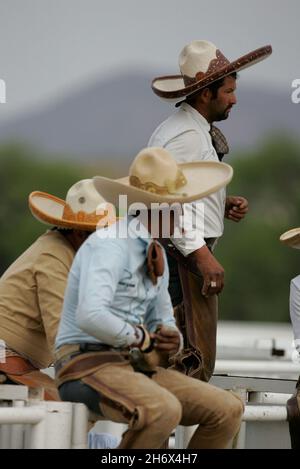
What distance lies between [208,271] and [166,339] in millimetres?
Answer: 1169

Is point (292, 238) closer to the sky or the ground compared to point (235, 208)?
closer to the ground

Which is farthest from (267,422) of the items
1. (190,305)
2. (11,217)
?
(11,217)

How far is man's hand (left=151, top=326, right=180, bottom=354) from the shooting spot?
19.3 ft

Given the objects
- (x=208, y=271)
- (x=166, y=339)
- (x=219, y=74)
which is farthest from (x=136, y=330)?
(x=219, y=74)

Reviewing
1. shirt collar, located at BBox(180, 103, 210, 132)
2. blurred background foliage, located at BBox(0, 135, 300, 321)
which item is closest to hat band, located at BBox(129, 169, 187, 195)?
shirt collar, located at BBox(180, 103, 210, 132)

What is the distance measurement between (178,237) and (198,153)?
467 mm

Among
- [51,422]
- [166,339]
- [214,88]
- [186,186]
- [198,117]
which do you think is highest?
[214,88]

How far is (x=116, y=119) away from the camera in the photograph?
165 metres

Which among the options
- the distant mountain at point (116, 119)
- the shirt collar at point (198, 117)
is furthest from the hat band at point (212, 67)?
the distant mountain at point (116, 119)

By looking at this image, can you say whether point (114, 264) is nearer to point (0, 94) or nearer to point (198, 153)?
point (198, 153)

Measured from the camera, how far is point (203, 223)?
285 inches

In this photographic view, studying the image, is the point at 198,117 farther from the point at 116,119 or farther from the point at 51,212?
the point at 116,119

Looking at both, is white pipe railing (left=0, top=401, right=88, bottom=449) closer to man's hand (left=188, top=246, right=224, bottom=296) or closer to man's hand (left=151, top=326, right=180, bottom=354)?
man's hand (left=151, top=326, right=180, bottom=354)

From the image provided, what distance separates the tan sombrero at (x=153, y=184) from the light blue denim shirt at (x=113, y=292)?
12 cm
